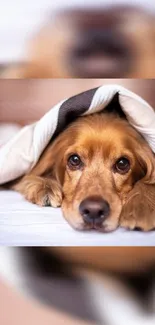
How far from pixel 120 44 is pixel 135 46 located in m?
0.03

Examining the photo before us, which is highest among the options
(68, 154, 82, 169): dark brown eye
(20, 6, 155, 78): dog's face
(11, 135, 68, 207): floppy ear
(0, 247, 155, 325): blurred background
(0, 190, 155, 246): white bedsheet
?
(20, 6, 155, 78): dog's face

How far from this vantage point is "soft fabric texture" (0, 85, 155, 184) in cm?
91

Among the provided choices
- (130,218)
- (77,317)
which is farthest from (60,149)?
(77,317)

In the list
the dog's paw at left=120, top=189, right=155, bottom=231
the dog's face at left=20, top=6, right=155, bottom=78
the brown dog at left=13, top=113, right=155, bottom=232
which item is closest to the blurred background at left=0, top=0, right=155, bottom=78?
the dog's face at left=20, top=6, right=155, bottom=78

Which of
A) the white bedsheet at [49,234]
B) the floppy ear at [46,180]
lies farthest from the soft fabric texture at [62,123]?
the white bedsheet at [49,234]

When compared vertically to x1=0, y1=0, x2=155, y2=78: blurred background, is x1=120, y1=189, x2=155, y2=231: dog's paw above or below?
below

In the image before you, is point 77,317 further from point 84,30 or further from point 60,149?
point 84,30

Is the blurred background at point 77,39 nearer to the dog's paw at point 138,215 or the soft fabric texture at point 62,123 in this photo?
the soft fabric texture at point 62,123

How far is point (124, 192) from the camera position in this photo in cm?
87

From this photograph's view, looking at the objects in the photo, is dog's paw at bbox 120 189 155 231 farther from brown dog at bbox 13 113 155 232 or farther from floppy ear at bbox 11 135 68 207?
floppy ear at bbox 11 135 68 207

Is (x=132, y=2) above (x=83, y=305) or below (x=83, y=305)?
above

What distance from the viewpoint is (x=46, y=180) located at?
0.93 meters

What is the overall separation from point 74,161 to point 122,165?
0.31 feet

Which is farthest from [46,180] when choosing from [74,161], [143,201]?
[143,201]
